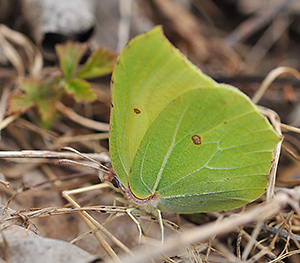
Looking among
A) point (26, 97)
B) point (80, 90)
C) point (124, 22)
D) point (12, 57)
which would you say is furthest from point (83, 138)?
point (124, 22)

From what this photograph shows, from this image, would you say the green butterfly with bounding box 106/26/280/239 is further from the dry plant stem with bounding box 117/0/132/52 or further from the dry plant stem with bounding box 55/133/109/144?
the dry plant stem with bounding box 117/0/132/52

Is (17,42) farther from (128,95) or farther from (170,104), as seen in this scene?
(170,104)

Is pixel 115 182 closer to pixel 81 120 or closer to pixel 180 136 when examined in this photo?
pixel 180 136

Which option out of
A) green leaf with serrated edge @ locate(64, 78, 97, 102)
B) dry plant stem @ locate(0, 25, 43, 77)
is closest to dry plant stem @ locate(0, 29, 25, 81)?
dry plant stem @ locate(0, 25, 43, 77)

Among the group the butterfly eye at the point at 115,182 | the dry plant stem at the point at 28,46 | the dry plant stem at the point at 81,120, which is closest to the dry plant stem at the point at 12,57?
the dry plant stem at the point at 28,46

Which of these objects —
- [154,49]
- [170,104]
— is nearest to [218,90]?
[170,104]
